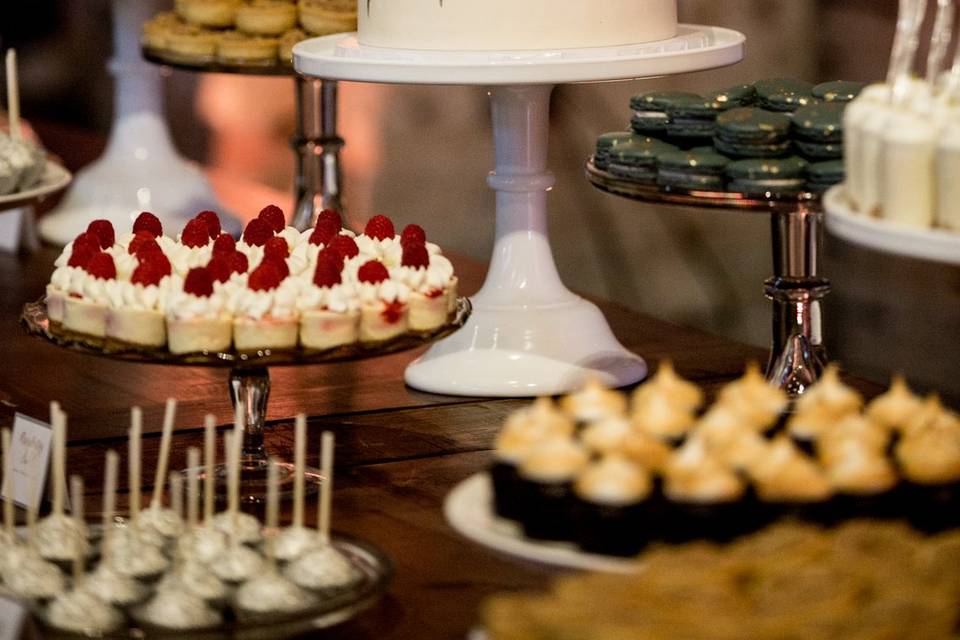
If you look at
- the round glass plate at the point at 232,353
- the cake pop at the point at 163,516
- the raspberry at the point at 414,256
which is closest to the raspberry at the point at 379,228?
the raspberry at the point at 414,256

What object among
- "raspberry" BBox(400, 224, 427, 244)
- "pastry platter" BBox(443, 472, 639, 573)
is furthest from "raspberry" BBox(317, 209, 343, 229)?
"pastry platter" BBox(443, 472, 639, 573)

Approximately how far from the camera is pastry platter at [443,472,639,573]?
1.36 meters

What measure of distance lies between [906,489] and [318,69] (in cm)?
118

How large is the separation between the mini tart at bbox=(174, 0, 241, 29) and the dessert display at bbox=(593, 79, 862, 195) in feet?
4.59

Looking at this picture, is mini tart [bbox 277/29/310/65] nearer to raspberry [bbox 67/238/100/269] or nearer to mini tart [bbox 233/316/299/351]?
raspberry [bbox 67/238/100/269]

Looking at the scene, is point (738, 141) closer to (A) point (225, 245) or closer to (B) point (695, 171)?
(B) point (695, 171)

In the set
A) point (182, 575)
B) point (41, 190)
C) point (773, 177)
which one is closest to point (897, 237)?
point (773, 177)

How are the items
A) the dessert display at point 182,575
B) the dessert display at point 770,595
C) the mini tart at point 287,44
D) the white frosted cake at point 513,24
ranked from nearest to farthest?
1. the dessert display at point 770,595
2. the dessert display at point 182,575
3. the white frosted cake at point 513,24
4. the mini tart at point 287,44

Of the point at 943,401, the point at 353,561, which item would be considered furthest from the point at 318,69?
the point at 943,401

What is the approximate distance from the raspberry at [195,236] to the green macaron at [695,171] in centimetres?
57

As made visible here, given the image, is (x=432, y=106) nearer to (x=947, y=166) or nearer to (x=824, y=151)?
(x=824, y=151)

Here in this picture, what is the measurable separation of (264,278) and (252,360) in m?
Answer: 0.11

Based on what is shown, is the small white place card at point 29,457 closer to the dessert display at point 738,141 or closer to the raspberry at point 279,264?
the raspberry at point 279,264

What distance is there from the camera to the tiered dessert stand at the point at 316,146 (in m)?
3.54
